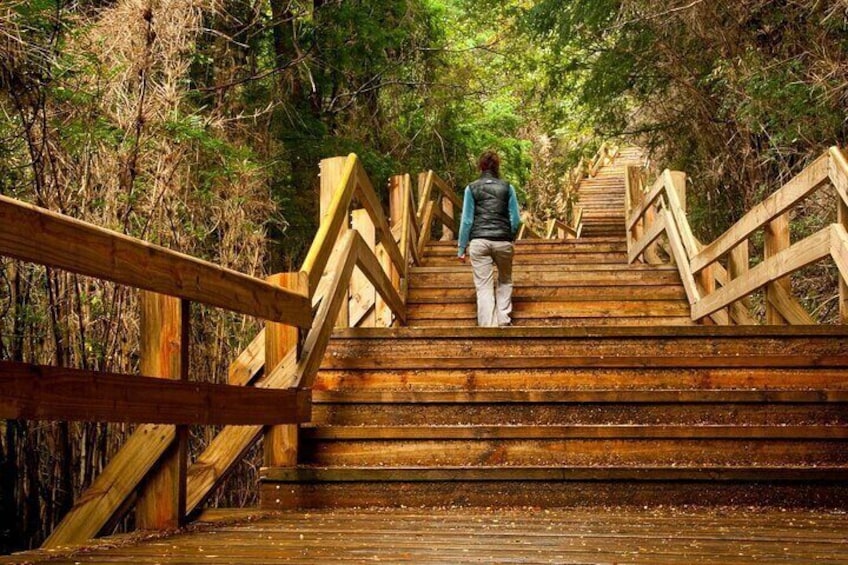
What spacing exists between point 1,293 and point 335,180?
7.66ft

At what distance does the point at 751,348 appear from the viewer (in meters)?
6.49

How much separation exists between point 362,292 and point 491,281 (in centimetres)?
126

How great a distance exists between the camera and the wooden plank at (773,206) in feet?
20.3

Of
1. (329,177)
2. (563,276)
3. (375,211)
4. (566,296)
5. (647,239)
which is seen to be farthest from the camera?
(647,239)

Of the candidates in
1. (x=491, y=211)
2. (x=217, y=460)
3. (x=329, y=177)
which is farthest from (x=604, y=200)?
(x=217, y=460)

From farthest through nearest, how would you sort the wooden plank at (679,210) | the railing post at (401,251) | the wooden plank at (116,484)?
the wooden plank at (679,210) → the railing post at (401,251) → the wooden plank at (116,484)

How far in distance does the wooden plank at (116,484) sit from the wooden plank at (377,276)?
9.45 feet

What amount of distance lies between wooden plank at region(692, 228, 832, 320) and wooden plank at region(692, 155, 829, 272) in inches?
10.2

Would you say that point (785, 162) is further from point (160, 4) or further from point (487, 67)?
point (487, 67)

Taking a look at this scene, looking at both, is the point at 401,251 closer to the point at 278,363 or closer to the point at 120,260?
the point at 278,363

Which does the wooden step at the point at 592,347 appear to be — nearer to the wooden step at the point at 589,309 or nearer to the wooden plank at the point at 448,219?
the wooden step at the point at 589,309

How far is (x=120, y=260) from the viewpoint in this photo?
10.7ft

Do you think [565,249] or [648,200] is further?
[565,249]

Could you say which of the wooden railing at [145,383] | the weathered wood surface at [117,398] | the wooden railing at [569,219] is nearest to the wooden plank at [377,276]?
the wooden railing at [145,383]
